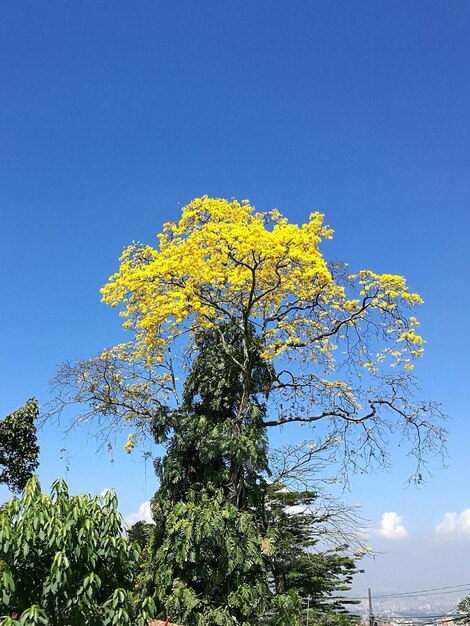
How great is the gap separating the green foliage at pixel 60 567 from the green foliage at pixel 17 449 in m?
14.5

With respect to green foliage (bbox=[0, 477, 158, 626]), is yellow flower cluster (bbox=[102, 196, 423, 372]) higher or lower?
higher

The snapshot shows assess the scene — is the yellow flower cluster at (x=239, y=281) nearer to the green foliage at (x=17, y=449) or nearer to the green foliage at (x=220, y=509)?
the green foliage at (x=220, y=509)

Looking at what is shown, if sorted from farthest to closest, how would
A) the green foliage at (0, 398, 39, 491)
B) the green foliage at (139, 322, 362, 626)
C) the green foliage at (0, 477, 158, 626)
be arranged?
the green foliage at (0, 398, 39, 491) → the green foliage at (139, 322, 362, 626) → the green foliage at (0, 477, 158, 626)

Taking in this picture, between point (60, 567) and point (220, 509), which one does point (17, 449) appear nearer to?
point (220, 509)

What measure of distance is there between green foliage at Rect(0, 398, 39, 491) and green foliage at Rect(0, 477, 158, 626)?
47.6 ft

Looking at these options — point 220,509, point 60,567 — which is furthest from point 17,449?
point 60,567

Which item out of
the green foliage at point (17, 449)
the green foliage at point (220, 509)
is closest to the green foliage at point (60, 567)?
the green foliage at point (220, 509)

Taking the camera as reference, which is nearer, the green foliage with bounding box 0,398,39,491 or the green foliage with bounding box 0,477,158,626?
the green foliage with bounding box 0,477,158,626

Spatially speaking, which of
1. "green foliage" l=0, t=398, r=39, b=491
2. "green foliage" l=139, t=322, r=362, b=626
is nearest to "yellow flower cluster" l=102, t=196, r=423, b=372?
"green foliage" l=139, t=322, r=362, b=626

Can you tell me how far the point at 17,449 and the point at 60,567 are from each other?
15188 mm

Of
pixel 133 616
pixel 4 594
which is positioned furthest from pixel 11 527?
pixel 133 616

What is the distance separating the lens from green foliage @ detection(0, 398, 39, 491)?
17.5 meters

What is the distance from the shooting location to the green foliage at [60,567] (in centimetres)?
380

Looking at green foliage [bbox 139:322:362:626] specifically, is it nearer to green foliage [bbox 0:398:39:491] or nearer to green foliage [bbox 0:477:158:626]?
green foliage [bbox 0:477:158:626]
